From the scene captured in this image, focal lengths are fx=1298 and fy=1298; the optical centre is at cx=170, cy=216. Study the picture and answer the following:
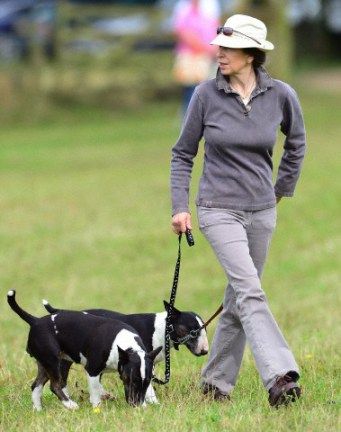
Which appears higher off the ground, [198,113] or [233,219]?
[198,113]

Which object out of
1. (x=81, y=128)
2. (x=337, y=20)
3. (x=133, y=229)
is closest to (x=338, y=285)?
(x=133, y=229)

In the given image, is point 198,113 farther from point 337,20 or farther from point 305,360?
point 337,20

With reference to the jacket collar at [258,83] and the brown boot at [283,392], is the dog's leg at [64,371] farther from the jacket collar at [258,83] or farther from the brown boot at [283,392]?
the jacket collar at [258,83]

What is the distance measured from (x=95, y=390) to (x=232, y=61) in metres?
A: 1.87

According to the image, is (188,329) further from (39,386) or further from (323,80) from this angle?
(323,80)

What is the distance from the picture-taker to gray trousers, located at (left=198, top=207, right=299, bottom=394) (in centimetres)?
664

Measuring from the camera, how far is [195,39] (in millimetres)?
20156

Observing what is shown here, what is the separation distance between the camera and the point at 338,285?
492 inches

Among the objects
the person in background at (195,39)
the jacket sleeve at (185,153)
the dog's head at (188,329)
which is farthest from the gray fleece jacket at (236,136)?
the person in background at (195,39)

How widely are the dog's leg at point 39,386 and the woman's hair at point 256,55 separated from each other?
199 centimetres

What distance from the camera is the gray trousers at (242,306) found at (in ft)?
21.8

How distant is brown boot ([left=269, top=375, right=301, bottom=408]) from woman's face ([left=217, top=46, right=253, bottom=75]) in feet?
5.34

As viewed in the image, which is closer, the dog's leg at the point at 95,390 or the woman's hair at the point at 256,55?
the dog's leg at the point at 95,390

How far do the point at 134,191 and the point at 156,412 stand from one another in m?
11.4
